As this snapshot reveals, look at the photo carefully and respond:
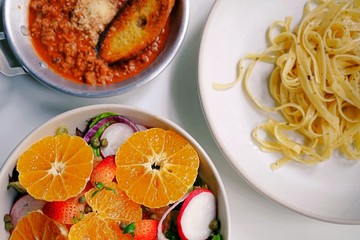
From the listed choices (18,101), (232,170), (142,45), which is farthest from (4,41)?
(232,170)

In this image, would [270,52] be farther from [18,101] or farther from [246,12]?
[18,101]

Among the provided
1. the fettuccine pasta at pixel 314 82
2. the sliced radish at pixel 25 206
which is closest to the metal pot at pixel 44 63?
the fettuccine pasta at pixel 314 82

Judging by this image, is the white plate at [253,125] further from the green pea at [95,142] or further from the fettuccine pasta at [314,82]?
the green pea at [95,142]

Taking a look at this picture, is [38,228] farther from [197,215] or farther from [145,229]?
[197,215]

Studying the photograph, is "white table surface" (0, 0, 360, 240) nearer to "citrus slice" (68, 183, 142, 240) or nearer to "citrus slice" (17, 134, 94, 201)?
"citrus slice" (17, 134, 94, 201)

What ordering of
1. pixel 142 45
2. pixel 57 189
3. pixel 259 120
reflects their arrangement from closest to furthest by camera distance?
pixel 57 189, pixel 142 45, pixel 259 120
